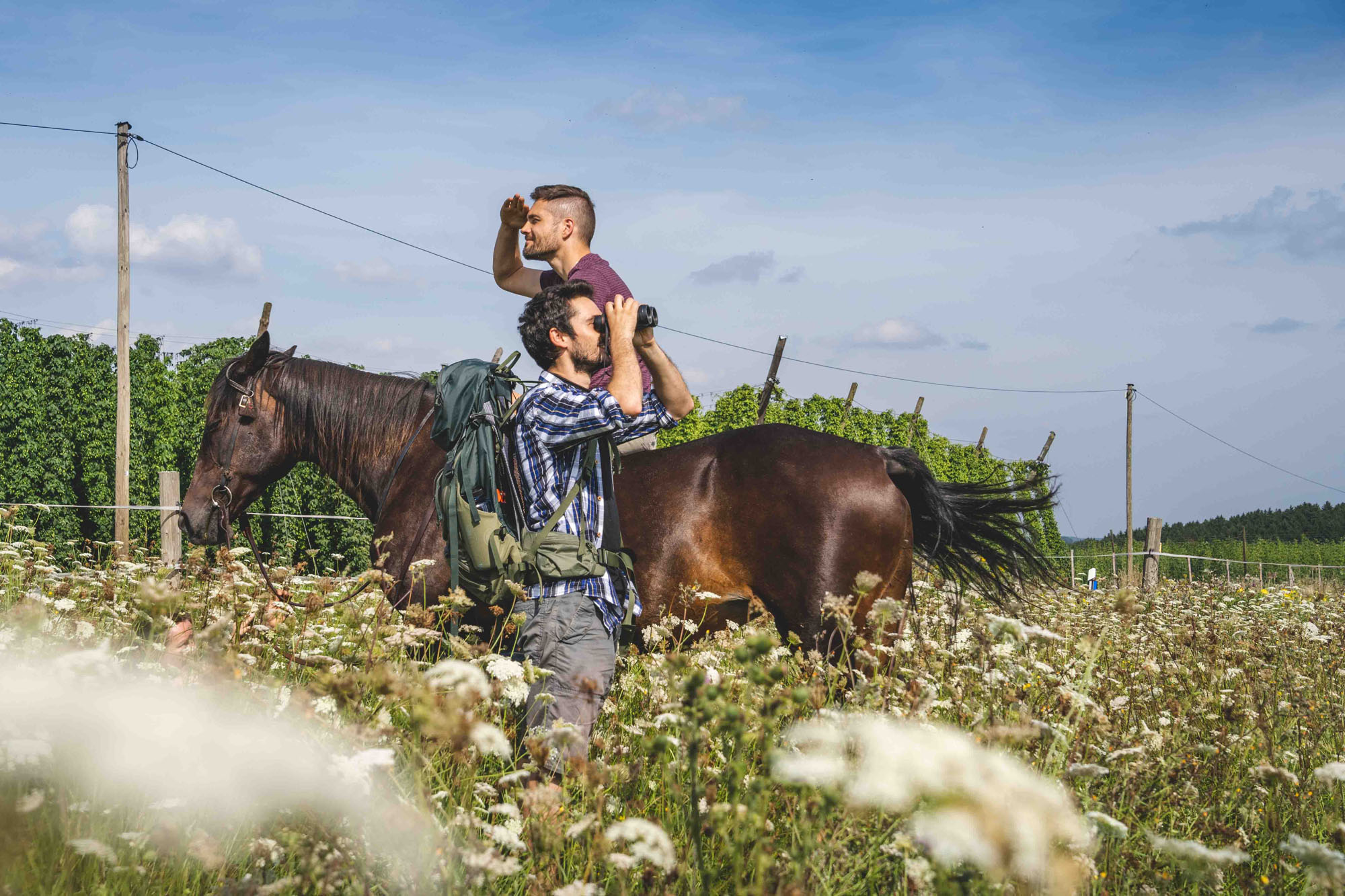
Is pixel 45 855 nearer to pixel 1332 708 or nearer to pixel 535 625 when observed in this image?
pixel 535 625

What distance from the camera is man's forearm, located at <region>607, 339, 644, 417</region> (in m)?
2.67

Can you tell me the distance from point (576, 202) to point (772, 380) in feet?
39.9

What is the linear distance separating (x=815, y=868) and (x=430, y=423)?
11.3 ft

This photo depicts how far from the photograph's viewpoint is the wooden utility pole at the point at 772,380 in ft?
53.2

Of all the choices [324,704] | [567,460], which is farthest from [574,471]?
[324,704]

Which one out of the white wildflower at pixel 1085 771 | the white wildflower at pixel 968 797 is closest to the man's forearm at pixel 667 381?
the white wildflower at pixel 1085 771

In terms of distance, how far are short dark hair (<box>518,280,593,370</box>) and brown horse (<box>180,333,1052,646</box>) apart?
5.37ft

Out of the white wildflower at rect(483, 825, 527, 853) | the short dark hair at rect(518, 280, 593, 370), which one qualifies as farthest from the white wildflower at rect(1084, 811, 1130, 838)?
the short dark hair at rect(518, 280, 593, 370)

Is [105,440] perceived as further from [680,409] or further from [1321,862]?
[1321,862]

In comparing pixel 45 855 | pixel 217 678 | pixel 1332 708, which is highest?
pixel 217 678

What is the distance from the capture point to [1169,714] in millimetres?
3445

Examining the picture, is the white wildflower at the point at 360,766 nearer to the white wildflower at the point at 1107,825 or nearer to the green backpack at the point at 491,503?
the green backpack at the point at 491,503

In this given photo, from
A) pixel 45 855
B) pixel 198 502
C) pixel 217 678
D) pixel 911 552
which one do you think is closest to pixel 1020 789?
pixel 217 678

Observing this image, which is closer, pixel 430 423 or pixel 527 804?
pixel 527 804
